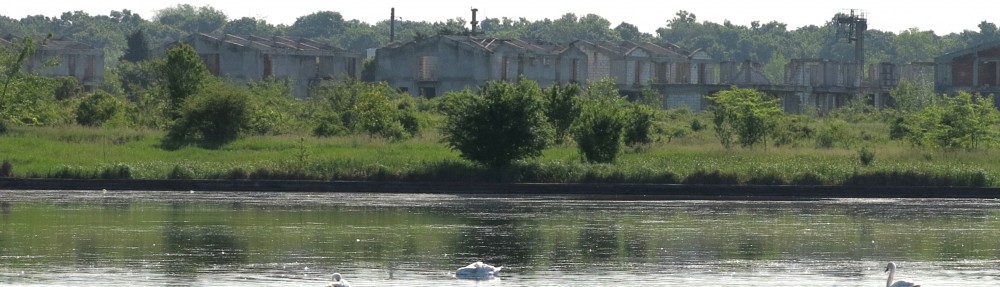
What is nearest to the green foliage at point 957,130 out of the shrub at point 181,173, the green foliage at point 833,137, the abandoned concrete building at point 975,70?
the green foliage at point 833,137

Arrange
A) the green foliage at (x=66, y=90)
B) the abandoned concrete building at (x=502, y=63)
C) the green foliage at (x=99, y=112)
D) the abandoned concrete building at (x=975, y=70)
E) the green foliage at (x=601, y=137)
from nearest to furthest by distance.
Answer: the green foliage at (x=601, y=137)
the green foliage at (x=99, y=112)
the green foliage at (x=66, y=90)
the abandoned concrete building at (x=975, y=70)
the abandoned concrete building at (x=502, y=63)

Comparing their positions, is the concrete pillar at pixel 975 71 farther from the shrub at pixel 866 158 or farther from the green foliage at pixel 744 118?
the shrub at pixel 866 158

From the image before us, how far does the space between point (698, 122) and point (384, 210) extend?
120ft

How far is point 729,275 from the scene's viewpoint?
84.3 feet

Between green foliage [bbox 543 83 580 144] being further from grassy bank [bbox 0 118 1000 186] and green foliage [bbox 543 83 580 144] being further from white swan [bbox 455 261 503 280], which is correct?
white swan [bbox 455 261 503 280]

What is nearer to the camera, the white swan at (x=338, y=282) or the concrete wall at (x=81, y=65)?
the white swan at (x=338, y=282)

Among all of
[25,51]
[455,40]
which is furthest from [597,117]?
[455,40]

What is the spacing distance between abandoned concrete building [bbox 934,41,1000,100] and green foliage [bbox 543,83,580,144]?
4797 cm

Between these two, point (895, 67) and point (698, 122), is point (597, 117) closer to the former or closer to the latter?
point (698, 122)

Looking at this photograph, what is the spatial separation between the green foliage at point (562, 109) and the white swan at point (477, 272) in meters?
32.6

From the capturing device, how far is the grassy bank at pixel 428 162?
47250 mm

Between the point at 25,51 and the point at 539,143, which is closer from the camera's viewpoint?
the point at 539,143

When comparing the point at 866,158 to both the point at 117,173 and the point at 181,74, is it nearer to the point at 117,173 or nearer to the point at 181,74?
the point at 117,173

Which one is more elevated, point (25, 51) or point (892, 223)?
point (25, 51)
